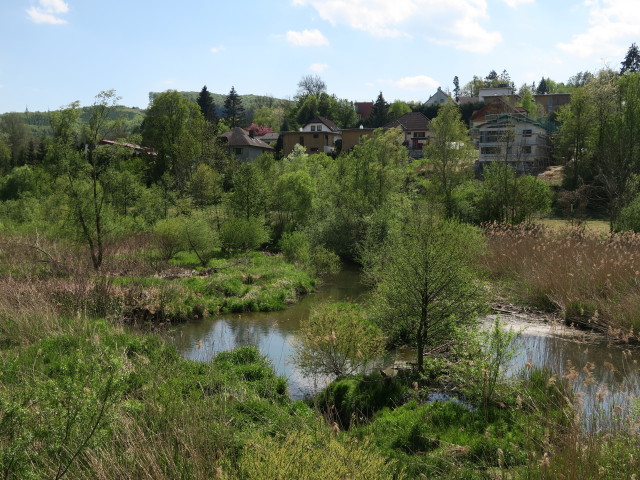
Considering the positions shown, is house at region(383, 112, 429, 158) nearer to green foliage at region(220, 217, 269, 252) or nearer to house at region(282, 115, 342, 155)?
house at region(282, 115, 342, 155)

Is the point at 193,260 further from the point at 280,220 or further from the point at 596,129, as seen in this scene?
the point at 596,129

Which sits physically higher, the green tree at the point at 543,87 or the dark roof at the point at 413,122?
the green tree at the point at 543,87

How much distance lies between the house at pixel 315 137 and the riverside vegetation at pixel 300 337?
120 feet

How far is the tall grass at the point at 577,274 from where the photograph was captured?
46.7ft

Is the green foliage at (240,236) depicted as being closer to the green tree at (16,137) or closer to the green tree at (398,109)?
the green tree at (16,137)

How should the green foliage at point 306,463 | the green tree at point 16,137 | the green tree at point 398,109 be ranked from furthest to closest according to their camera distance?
1. the green tree at point 398,109
2. the green tree at point 16,137
3. the green foliage at point 306,463

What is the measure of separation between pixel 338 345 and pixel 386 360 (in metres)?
2.55

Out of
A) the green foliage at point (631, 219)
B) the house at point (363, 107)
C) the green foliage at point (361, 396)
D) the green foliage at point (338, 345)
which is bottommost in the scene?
the green foliage at point (361, 396)

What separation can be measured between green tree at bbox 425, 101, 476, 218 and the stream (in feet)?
49.1

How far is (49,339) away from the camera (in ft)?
35.1

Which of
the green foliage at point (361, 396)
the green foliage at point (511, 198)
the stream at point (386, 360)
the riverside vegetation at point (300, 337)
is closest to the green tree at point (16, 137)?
the riverside vegetation at point (300, 337)

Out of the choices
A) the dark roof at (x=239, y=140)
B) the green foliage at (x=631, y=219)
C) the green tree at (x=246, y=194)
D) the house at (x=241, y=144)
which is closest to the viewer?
the green foliage at (x=631, y=219)

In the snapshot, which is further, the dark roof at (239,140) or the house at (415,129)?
the house at (415,129)

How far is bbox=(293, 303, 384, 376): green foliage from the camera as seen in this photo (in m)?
10.9
